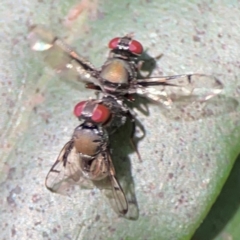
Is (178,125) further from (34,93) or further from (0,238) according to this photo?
(0,238)

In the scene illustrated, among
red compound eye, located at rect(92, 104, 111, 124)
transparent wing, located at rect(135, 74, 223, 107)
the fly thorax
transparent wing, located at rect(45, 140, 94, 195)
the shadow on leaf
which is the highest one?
transparent wing, located at rect(135, 74, 223, 107)

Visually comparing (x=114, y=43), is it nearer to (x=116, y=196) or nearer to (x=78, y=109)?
(x=78, y=109)

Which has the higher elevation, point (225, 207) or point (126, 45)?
point (126, 45)

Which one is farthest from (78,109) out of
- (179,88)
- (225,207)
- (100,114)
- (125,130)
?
(225,207)

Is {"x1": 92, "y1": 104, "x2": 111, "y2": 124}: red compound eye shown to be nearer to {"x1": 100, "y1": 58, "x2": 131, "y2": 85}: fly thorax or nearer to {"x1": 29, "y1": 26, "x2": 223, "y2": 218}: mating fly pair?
{"x1": 29, "y1": 26, "x2": 223, "y2": 218}: mating fly pair

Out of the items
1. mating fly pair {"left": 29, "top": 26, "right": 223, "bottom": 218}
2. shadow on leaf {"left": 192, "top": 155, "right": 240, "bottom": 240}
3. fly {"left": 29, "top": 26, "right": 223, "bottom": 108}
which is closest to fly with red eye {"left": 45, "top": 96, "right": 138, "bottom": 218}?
mating fly pair {"left": 29, "top": 26, "right": 223, "bottom": 218}

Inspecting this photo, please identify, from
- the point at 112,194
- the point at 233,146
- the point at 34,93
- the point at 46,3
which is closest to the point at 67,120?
the point at 34,93
